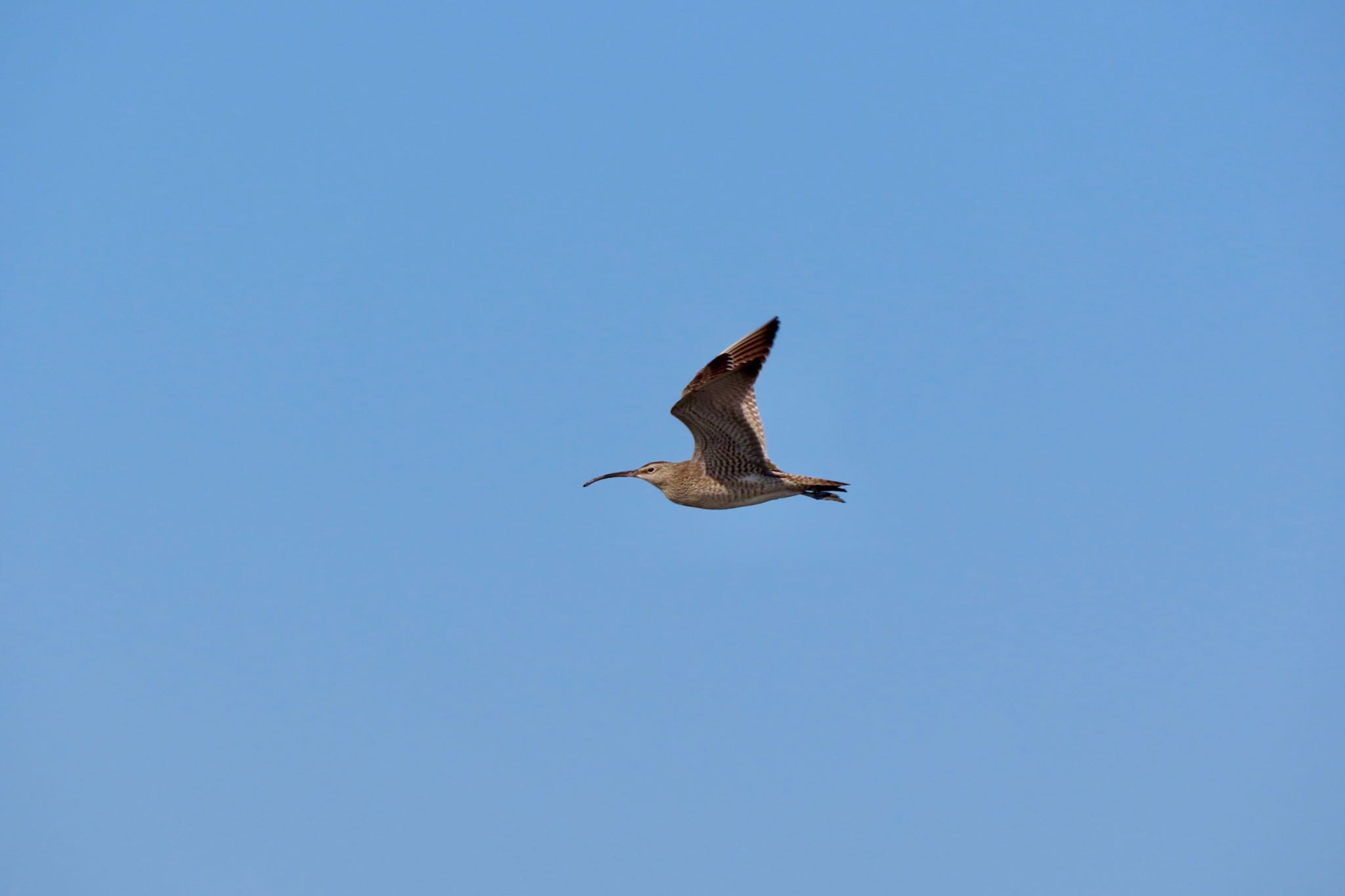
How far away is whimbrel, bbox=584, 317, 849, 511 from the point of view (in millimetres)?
24438

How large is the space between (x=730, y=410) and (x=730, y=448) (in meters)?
0.99

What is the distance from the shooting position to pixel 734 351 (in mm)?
24453

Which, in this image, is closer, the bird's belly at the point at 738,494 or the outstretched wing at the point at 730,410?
the outstretched wing at the point at 730,410

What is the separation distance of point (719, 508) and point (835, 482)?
2681mm

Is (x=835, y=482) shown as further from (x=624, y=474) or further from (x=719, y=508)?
(x=624, y=474)

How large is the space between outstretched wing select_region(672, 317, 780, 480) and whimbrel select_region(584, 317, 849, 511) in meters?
0.01

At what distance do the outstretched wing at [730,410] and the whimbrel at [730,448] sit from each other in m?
0.01

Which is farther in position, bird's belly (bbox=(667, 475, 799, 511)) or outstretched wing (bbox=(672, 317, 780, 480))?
bird's belly (bbox=(667, 475, 799, 511))

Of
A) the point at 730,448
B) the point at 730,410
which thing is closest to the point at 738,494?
the point at 730,448

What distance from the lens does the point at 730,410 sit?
25.3m

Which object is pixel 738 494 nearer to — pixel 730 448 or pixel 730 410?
pixel 730 448

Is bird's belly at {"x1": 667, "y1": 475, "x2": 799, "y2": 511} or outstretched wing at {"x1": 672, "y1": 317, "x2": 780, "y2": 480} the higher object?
outstretched wing at {"x1": 672, "y1": 317, "x2": 780, "y2": 480}

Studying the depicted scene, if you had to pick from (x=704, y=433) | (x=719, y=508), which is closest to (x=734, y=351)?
(x=704, y=433)

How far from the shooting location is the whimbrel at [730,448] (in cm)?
2444
